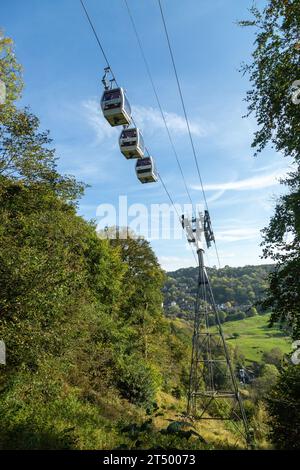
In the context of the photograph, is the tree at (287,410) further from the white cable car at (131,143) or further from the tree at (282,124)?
the white cable car at (131,143)

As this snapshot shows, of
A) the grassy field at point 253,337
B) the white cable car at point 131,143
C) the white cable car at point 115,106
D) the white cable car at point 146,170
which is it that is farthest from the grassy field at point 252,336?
the white cable car at point 115,106

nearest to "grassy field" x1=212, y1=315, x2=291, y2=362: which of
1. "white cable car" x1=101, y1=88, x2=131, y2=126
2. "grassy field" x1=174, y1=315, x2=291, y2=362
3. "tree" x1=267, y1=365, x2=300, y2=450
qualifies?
"grassy field" x1=174, y1=315, x2=291, y2=362

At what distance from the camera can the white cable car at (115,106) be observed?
52.6ft

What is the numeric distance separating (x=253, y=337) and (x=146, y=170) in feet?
420

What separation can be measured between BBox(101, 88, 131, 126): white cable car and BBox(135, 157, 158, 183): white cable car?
4496mm

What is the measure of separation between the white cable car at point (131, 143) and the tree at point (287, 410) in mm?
13141

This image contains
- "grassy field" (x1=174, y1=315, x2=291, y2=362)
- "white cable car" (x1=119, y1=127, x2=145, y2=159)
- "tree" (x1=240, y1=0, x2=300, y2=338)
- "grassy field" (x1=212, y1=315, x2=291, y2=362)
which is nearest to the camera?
"tree" (x1=240, y1=0, x2=300, y2=338)

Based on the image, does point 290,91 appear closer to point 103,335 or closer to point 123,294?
point 103,335

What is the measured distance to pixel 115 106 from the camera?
16172 millimetres

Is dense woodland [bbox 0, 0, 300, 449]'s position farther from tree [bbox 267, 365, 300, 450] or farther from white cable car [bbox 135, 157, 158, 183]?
white cable car [bbox 135, 157, 158, 183]

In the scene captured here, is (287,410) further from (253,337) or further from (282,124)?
(253,337)

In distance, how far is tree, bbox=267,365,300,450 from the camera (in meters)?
14.7

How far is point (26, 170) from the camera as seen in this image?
17.6 metres

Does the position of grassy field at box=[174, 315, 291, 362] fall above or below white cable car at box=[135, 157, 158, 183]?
below
